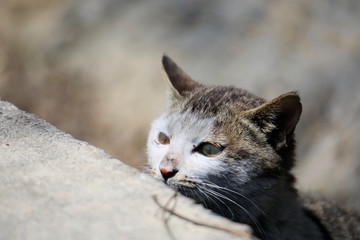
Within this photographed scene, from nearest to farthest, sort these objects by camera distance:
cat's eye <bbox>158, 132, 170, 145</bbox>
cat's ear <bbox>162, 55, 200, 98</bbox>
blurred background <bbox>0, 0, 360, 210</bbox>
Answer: cat's eye <bbox>158, 132, 170, 145</bbox> < cat's ear <bbox>162, 55, 200, 98</bbox> < blurred background <bbox>0, 0, 360, 210</bbox>

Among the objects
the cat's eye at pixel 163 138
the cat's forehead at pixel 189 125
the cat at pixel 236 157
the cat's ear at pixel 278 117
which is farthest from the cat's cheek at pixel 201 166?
the cat's ear at pixel 278 117

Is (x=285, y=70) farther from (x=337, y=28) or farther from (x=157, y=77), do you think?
(x=157, y=77)

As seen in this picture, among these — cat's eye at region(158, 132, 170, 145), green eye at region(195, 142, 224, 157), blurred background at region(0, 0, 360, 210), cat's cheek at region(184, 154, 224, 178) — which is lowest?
cat's cheek at region(184, 154, 224, 178)

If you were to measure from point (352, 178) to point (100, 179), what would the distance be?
4112mm

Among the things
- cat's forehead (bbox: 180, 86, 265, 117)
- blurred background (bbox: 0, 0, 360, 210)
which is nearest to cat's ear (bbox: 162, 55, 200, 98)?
cat's forehead (bbox: 180, 86, 265, 117)

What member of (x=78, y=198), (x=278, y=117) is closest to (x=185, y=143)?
(x=278, y=117)

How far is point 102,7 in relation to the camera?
697 cm

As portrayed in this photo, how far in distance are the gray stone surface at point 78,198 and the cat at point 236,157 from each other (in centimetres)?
71

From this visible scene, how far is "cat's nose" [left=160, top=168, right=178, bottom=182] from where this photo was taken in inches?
116

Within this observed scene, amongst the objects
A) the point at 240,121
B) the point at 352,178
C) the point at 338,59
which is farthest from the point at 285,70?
the point at 240,121

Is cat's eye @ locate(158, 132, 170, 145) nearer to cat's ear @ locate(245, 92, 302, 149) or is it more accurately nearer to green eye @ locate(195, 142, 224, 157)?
green eye @ locate(195, 142, 224, 157)

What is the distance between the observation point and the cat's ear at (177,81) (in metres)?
3.65

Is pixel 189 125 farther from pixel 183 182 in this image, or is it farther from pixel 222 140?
pixel 183 182

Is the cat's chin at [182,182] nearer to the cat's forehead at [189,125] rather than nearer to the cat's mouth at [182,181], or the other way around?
the cat's mouth at [182,181]
